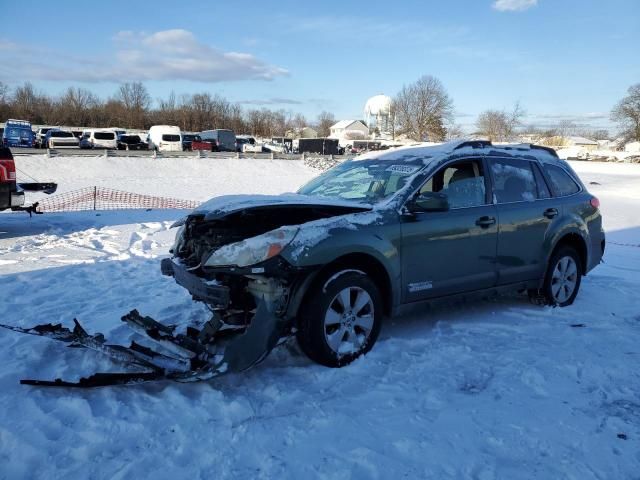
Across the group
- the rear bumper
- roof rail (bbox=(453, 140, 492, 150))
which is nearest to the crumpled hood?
the rear bumper

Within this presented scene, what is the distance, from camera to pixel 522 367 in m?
4.22

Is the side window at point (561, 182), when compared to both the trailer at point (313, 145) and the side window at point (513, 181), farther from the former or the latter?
the trailer at point (313, 145)

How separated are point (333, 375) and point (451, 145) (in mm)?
2644

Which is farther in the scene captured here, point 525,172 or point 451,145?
point 525,172

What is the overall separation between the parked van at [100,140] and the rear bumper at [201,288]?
42.2 m

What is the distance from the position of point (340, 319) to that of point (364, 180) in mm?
1754

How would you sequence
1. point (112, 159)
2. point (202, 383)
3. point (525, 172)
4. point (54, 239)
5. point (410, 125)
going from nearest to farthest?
1. point (202, 383)
2. point (525, 172)
3. point (54, 239)
4. point (112, 159)
5. point (410, 125)

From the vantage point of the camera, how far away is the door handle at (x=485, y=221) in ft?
16.5

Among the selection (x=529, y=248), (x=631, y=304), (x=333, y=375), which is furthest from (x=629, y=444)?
(x=631, y=304)

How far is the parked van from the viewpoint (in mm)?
→ 42694

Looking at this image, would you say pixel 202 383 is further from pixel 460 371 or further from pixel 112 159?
pixel 112 159

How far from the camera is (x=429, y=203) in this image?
4512 millimetres

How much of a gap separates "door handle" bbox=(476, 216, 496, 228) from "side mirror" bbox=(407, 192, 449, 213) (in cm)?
57

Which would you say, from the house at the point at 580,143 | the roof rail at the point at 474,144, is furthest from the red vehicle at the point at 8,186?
the house at the point at 580,143
